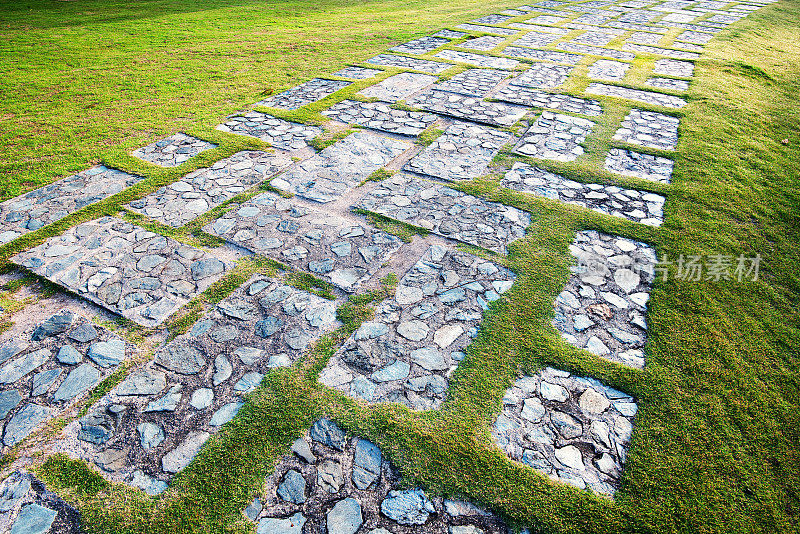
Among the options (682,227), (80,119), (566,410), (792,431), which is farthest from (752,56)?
(80,119)

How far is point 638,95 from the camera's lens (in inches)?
340

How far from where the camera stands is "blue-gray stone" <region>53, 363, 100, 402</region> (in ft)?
10.3

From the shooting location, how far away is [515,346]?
3.57 metres

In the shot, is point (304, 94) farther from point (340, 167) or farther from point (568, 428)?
point (568, 428)

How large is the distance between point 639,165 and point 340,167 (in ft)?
14.2

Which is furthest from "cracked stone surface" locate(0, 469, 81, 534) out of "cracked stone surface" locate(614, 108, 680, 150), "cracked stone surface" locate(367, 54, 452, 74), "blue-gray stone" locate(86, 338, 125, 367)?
"cracked stone surface" locate(367, 54, 452, 74)

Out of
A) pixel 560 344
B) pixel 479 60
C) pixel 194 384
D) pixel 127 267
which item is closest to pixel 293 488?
pixel 194 384

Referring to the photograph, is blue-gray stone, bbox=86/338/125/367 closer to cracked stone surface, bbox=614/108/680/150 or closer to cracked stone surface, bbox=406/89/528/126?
cracked stone surface, bbox=406/89/528/126

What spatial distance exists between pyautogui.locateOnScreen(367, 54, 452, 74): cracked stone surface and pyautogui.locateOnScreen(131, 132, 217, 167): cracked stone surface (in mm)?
5332

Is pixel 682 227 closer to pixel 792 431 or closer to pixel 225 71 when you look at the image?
pixel 792 431

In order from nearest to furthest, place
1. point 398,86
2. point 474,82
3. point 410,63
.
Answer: point 398,86
point 474,82
point 410,63

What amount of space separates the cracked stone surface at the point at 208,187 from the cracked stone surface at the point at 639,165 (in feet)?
15.5

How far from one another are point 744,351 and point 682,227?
1.88 m

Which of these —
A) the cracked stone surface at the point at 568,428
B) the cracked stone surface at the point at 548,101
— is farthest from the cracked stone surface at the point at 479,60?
the cracked stone surface at the point at 568,428
